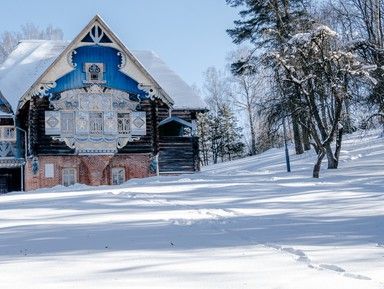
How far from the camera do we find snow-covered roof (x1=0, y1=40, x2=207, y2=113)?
29703mm

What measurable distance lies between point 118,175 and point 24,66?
888 cm

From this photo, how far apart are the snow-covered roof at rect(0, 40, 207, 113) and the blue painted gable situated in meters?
1.23

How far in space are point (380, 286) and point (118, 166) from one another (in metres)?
26.1

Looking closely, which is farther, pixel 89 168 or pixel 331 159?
pixel 89 168

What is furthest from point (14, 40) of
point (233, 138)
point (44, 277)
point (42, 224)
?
point (44, 277)

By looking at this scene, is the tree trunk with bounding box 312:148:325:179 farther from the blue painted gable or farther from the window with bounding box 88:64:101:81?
the window with bounding box 88:64:101:81

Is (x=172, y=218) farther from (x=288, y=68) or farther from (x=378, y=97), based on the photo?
(x=378, y=97)

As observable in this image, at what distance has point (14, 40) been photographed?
2025 inches

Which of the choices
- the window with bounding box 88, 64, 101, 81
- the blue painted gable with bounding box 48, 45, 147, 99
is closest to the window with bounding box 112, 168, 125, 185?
the blue painted gable with bounding box 48, 45, 147, 99

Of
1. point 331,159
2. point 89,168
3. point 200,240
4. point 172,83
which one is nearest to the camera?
point 200,240

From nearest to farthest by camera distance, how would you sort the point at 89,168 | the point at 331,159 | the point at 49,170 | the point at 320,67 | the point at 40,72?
the point at 320,67 < the point at 331,159 < the point at 40,72 < the point at 49,170 < the point at 89,168

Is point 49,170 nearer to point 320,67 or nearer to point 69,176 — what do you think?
point 69,176

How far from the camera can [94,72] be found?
3005 centimetres

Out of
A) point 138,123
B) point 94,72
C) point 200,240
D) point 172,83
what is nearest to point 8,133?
point 94,72
